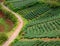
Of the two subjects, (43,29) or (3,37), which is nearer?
(3,37)

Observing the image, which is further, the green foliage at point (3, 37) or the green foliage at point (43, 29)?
the green foliage at point (3, 37)

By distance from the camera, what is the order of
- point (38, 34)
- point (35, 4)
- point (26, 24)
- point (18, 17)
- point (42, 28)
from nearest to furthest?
point (38, 34)
point (42, 28)
point (26, 24)
point (18, 17)
point (35, 4)

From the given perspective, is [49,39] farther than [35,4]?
No

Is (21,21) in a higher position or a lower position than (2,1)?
lower

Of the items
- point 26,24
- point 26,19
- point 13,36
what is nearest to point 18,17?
point 26,19

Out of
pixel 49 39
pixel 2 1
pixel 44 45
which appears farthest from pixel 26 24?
pixel 2 1

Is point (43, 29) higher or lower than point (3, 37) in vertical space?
higher

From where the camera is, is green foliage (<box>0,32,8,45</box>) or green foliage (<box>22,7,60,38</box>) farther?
green foliage (<box>0,32,8,45</box>)

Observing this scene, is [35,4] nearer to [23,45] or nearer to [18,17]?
[18,17]

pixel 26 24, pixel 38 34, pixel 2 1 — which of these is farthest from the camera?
pixel 2 1
